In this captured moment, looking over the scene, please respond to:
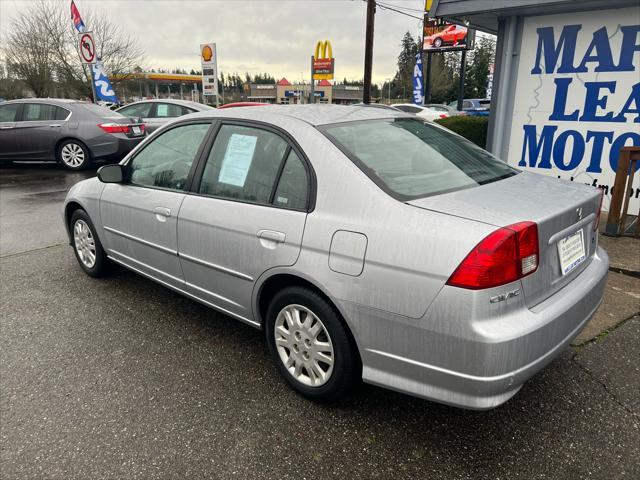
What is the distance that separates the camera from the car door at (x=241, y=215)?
2555mm

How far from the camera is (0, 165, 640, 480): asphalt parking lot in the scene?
2.18 m

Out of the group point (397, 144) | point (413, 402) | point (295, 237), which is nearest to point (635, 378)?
point (413, 402)

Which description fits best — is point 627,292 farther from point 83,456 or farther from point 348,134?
point 83,456

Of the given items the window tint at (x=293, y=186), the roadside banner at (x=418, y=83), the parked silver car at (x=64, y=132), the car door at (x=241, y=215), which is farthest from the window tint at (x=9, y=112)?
the roadside banner at (x=418, y=83)

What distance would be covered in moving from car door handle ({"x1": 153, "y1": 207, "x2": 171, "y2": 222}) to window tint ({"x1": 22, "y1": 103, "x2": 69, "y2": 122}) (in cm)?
879

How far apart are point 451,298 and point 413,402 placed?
99 centimetres

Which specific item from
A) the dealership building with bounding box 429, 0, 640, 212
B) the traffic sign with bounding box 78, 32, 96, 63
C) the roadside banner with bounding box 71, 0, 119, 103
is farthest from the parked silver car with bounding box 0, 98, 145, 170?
the dealership building with bounding box 429, 0, 640, 212

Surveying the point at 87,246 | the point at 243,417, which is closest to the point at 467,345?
the point at 243,417

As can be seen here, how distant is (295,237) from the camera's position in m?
2.46

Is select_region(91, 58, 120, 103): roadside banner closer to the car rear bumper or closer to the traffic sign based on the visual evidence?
the traffic sign

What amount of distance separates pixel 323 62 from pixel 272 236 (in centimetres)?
3600

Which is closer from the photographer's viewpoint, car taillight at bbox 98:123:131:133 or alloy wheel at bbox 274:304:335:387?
alloy wheel at bbox 274:304:335:387

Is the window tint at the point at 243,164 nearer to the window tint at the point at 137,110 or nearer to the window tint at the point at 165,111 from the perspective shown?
the window tint at the point at 165,111

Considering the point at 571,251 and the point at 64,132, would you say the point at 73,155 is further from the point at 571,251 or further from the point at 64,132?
the point at 571,251
